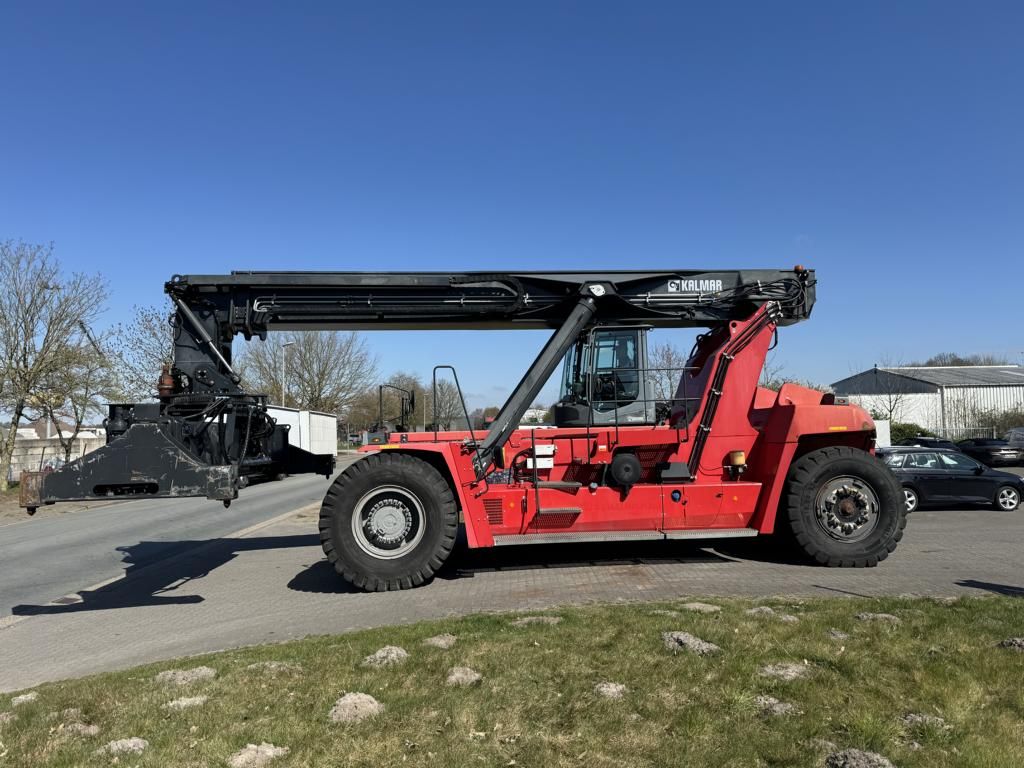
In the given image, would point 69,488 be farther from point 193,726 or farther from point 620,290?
point 620,290

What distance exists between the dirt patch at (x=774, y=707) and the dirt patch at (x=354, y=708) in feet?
7.25

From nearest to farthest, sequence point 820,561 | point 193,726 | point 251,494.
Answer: point 193,726 → point 820,561 → point 251,494

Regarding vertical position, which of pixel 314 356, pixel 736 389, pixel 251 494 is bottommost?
pixel 251 494

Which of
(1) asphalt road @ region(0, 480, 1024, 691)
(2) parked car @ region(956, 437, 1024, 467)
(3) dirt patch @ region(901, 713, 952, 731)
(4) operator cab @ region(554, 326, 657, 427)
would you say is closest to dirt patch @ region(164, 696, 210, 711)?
(1) asphalt road @ region(0, 480, 1024, 691)

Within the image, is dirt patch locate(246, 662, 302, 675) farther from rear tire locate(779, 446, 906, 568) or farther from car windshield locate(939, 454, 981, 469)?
car windshield locate(939, 454, 981, 469)

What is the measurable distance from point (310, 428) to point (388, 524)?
2523 centimetres

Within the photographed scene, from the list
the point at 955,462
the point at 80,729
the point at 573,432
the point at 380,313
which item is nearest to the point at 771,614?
the point at 573,432

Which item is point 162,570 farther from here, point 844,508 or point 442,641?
Answer: point 844,508

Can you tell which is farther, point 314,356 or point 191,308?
point 314,356

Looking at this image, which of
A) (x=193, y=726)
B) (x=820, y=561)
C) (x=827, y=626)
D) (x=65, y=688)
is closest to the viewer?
(x=193, y=726)

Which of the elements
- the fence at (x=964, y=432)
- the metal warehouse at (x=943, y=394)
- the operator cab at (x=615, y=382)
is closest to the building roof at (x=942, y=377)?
the metal warehouse at (x=943, y=394)

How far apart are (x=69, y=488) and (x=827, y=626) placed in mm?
7088

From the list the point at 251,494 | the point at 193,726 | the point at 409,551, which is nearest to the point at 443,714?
the point at 193,726

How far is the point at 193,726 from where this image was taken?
4012 mm
